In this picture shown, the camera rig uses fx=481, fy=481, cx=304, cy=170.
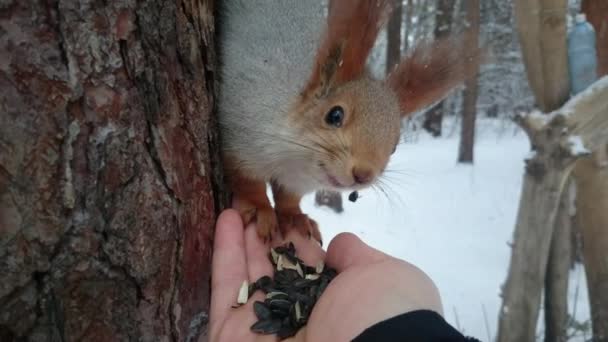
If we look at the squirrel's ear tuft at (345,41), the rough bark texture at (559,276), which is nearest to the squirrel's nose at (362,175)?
the squirrel's ear tuft at (345,41)

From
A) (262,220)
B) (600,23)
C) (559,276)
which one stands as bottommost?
(559,276)

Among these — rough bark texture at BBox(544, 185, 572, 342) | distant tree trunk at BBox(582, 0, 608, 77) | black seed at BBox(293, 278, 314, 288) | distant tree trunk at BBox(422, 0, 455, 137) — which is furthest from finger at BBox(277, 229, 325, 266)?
distant tree trunk at BBox(422, 0, 455, 137)

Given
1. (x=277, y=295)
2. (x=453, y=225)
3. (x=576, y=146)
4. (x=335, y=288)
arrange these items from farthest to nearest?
(x=453, y=225) → (x=576, y=146) → (x=277, y=295) → (x=335, y=288)

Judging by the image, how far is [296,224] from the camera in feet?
4.65

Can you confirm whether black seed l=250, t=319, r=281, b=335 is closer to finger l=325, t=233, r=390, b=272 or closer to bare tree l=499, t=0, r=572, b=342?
finger l=325, t=233, r=390, b=272

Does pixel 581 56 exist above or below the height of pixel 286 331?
above

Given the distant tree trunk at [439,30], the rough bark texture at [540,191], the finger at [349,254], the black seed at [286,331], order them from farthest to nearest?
the distant tree trunk at [439,30]
the rough bark texture at [540,191]
the finger at [349,254]
the black seed at [286,331]

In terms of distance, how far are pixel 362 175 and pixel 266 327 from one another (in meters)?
0.40

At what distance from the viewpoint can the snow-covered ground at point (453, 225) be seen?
333 cm

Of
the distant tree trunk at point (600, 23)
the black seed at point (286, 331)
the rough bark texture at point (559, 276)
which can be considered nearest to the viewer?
the black seed at point (286, 331)

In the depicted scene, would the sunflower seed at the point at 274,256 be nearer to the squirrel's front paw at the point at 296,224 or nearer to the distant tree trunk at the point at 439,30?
the squirrel's front paw at the point at 296,224

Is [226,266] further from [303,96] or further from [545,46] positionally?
[545,46]

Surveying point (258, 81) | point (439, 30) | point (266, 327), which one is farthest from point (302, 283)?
point (439, 30)

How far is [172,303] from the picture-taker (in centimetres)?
95
